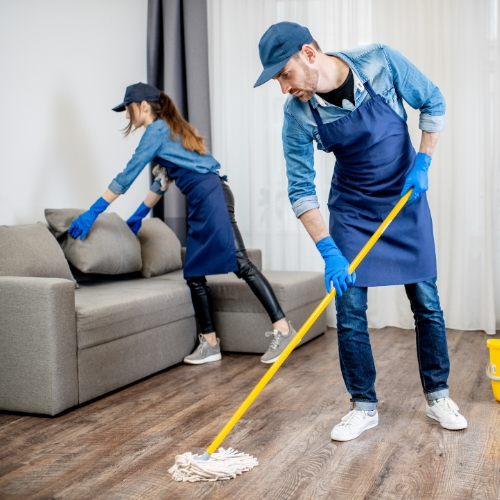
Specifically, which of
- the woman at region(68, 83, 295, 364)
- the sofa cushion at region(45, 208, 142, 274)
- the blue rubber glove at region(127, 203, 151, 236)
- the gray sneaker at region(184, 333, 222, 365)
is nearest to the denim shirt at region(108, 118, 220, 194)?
the woman at region(68, 83, 295, 364)

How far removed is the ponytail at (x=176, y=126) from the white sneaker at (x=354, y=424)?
149cm

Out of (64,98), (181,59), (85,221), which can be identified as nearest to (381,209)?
(85,221)

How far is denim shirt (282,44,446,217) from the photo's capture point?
6.23 feet

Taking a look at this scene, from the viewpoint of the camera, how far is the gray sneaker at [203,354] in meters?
3.05

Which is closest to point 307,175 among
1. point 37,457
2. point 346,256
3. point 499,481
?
point 346,256

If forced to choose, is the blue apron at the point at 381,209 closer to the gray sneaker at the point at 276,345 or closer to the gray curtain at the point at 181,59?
the gray sneaker at the point at 276,345

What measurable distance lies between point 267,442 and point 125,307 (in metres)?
0.92

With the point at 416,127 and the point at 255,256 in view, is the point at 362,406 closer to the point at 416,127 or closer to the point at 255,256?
the point at 255,256

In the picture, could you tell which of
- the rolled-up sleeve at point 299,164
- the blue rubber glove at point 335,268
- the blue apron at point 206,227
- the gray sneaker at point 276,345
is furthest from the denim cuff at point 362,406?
the blue apron at point 206,227

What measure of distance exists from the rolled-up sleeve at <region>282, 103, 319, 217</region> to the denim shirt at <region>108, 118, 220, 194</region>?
3.51 feet

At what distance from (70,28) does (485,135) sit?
7.46 ft

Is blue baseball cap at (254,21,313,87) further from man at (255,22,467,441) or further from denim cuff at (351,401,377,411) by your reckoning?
denim cuff at (351,401,377,411)

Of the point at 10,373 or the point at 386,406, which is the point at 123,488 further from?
the point at 386,406

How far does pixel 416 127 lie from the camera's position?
377 centimetres
